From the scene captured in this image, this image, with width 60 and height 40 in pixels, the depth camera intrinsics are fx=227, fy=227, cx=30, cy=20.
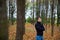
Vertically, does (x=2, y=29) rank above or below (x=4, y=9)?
below

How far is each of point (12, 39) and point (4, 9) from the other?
40.7ft

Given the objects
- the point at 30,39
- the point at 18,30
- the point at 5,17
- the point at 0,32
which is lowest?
the point at 30,39

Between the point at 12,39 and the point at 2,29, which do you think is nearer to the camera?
the point at 2,29

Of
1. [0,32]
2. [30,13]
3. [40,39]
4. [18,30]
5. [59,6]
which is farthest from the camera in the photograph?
[30,13]

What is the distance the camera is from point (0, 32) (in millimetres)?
5281

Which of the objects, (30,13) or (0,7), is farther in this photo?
(30,13)

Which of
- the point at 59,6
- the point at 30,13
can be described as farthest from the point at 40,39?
the point at 30,13

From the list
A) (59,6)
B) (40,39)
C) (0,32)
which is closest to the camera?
(0,32)

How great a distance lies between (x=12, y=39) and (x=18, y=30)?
150 inches

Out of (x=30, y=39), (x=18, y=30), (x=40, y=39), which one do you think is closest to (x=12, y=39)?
(x=30, y=39)

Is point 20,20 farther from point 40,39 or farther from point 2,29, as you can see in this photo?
point 2,29

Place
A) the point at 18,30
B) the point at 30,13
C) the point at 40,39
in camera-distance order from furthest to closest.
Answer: the point at 30,13, the point at 18,30, the point at 40,39

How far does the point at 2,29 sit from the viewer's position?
531cm

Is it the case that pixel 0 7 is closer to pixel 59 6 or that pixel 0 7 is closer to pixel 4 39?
pixel 4 39
